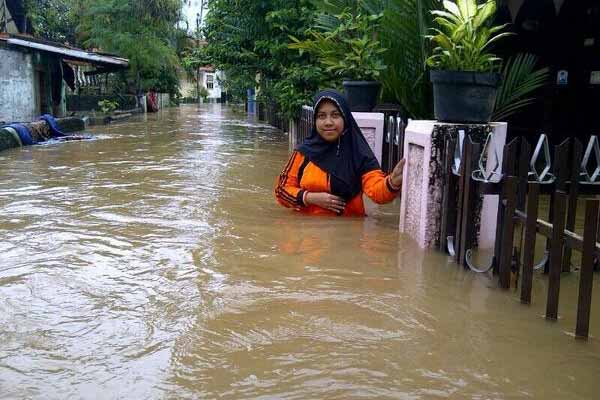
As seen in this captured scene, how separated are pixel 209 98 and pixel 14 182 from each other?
6355cm

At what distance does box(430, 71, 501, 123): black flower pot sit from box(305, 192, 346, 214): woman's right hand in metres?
1.44

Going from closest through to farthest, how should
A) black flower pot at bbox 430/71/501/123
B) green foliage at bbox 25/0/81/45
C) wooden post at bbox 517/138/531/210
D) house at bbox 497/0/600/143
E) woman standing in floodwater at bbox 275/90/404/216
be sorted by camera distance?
wooden post at bbox 517/138/531/210 < black flower pot at bbox 430/71/501/123 < woman standing in floodwater at bbox 275/90/404/216 < house at bbox 497/0/600/143 < green foliage at bbox 25/0/81/45

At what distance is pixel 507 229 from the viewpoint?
3758 mm

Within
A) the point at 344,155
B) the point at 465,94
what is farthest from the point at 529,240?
the point at 344,155

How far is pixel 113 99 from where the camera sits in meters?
31.9

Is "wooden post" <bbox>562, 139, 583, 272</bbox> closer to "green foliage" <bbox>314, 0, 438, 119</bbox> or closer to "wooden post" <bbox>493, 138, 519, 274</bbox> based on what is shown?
"wooden post" <bbox>493, 138, 519, 274</bbox>

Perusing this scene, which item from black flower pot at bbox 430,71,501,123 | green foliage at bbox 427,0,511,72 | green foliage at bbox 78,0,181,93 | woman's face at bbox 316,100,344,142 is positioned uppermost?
green foliage at bbox 78,0,181,93

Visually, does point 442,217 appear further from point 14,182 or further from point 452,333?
point 14,182

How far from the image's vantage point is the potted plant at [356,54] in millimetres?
6884

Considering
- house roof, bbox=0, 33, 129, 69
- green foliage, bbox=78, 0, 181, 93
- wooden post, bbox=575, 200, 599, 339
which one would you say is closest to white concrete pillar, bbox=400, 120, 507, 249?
wooden post, bbox=575, 200, 599, 339

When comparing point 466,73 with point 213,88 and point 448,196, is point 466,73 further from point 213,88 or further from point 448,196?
point 213,88

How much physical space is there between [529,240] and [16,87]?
61.5ft

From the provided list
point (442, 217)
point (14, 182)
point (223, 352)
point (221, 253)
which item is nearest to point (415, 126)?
point (442, 217)

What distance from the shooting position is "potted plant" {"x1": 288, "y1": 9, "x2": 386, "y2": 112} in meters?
6.88
